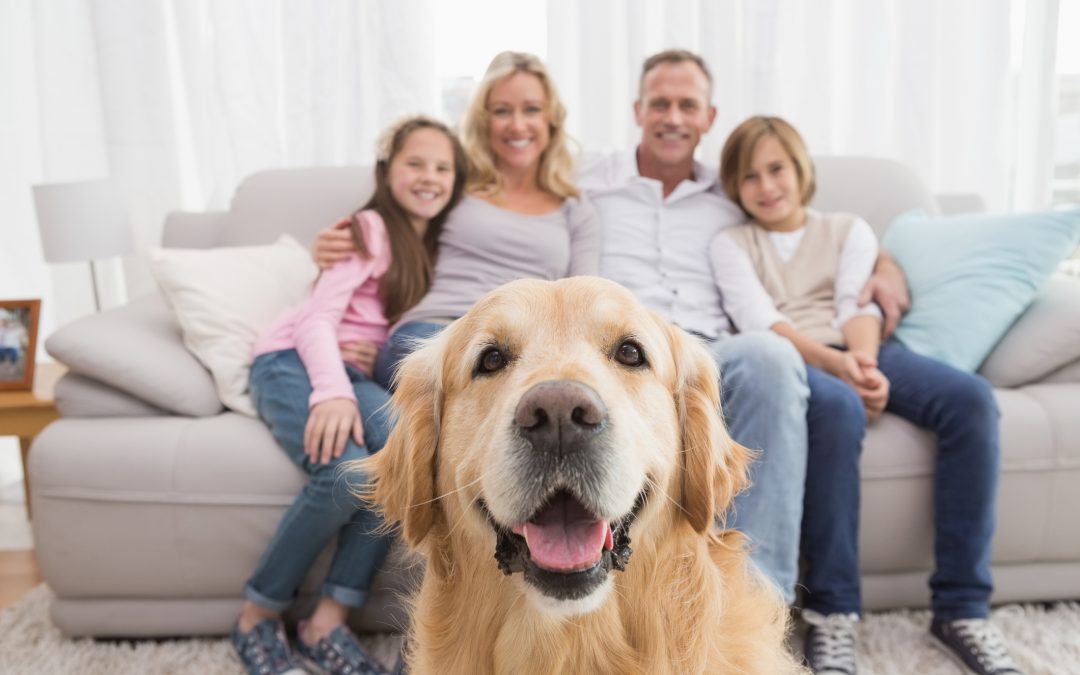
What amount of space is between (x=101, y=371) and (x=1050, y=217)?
2.76m

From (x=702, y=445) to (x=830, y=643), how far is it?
2.97ft

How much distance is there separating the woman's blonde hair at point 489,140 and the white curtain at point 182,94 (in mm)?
857

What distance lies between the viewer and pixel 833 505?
1.93 meters

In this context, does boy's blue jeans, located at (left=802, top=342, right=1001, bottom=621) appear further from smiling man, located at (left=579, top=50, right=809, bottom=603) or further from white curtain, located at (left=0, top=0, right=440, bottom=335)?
white curtain, located at (left=0, top=0, right=440, bottom=335)

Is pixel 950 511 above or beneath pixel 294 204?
beneath

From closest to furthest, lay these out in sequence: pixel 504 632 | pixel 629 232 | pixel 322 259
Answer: pixel 504 632, pixel 322 259, pixel 629 232

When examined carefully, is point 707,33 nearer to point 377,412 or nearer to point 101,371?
point 377,412

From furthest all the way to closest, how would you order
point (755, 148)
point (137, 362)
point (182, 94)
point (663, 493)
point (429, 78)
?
point (182, 94)
point (429, 78)
point (755, 148)
point (137, 362)
point (663, 493)

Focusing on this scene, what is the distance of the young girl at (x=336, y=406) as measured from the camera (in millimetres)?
1931

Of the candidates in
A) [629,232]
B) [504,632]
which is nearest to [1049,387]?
[629,232]

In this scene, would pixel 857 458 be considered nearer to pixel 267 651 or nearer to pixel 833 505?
pixel 833 505

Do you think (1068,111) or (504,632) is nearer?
(504,632)

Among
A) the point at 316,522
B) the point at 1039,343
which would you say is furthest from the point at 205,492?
the point at 1039,343

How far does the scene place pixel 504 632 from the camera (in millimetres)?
1246
